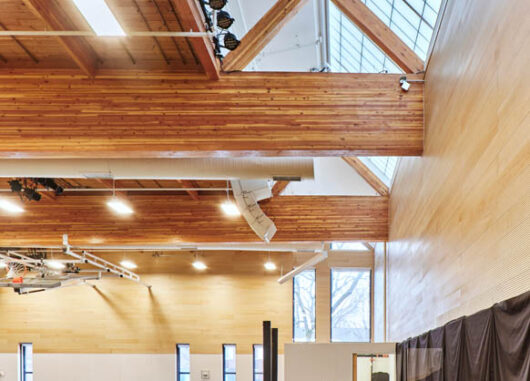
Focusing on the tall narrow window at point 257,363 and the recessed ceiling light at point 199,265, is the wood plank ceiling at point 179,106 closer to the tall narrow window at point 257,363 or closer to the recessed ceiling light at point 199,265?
the recessed ceiling light at point 199,265

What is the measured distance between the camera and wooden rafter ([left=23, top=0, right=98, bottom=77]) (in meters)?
6.30

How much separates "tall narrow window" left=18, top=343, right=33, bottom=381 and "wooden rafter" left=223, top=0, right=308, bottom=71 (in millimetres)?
16300

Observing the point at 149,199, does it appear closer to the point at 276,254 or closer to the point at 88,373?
the point at 276,254

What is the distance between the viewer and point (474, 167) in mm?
5516

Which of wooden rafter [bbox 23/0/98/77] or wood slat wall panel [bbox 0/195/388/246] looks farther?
wood slat wall panel [bbox 0/195/388/246]

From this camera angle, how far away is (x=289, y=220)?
13.2 metres

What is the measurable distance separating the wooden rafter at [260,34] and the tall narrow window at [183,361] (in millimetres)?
13919

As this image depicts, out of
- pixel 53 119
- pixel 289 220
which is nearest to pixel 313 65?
pixel 289 220

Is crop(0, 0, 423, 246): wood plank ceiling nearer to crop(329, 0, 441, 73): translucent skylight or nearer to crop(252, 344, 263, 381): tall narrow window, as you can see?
crop(329, 0, 441, 73): translucent skylight

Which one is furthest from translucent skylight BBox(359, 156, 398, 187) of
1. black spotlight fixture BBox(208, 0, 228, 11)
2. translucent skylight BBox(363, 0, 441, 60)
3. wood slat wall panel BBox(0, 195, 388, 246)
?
black spotlight fixture BBox(208, 0, 228, 11)

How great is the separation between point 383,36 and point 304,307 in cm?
1274

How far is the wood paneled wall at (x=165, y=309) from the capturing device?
19.4 meters

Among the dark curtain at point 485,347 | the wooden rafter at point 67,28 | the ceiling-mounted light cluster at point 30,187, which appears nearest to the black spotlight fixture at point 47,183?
the ceiling-mounted light cluster at point 30,187

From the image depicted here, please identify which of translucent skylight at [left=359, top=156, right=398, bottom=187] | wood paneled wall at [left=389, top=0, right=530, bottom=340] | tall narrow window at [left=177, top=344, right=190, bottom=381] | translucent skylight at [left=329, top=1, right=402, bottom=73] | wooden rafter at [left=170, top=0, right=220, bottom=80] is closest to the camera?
wood paneled wall at [left=389, top=0, right=530, bottom=340]
